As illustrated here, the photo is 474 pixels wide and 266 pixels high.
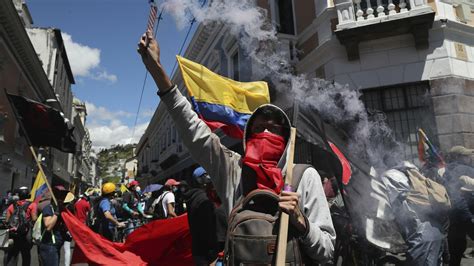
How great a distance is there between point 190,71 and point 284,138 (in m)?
3.47

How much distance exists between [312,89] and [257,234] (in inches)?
316

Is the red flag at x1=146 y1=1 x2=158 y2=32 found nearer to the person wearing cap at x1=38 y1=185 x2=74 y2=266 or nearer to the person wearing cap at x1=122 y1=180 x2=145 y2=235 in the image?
the person wearing cap at x1=38 y1=185 x2=74 y2=266

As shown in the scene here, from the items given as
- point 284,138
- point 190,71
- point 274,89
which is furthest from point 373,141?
point 284,138

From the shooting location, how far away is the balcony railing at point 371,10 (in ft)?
28.5

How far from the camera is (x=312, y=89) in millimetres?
9047

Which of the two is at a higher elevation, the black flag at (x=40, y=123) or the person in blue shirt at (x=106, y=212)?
the black flag at (x=40, y=123)

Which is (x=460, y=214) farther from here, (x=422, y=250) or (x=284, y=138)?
(x=284, y=138)

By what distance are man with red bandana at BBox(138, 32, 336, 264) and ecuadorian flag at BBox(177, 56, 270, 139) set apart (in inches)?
122

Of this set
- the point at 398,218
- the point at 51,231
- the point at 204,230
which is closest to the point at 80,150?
the point at 51,231

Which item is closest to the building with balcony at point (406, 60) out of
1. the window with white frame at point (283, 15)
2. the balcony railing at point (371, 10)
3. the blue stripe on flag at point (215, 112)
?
the balcony railing at point (371, 10)

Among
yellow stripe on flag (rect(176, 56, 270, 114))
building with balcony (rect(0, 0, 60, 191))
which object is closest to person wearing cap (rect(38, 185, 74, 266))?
yellow stripe on flag (rect(176, 56, 270, 114))

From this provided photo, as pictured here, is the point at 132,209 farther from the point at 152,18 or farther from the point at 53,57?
the point at 53,57

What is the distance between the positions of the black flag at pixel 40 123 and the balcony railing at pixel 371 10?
23.4 ft

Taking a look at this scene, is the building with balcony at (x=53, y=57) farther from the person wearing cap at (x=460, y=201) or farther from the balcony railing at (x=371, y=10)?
the person wearing cap at (x=460, y=201)
